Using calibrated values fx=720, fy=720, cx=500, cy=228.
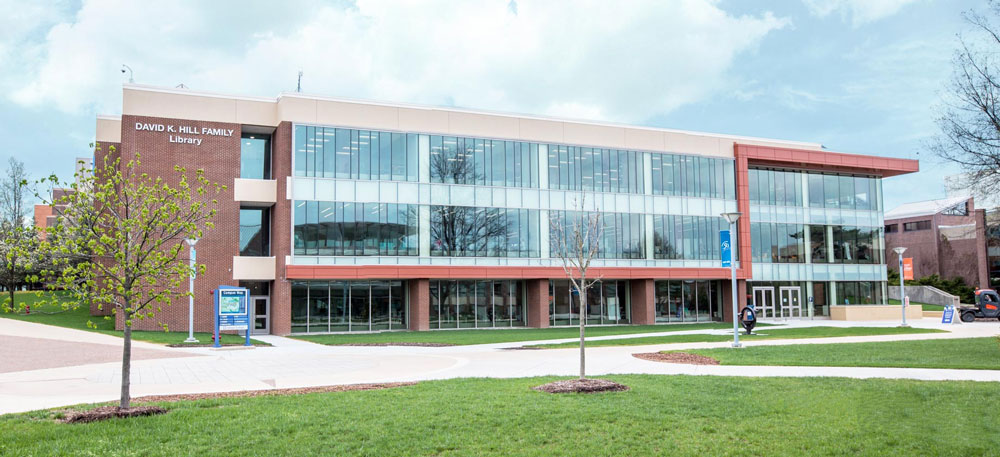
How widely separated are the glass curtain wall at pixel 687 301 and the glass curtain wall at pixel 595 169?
6.73 metres

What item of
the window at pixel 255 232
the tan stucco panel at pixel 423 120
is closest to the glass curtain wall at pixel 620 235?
the tan stucco panel at pixel 423 120

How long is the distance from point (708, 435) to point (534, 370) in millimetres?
8151

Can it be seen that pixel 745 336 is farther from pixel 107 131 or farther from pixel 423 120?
pixel 107 131

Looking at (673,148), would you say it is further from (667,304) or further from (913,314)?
(913,314)

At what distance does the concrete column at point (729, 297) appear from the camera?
45312 millimetres

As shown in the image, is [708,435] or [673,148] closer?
[708,435]

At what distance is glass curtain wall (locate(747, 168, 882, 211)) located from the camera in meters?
46.9

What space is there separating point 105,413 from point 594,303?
3519cm

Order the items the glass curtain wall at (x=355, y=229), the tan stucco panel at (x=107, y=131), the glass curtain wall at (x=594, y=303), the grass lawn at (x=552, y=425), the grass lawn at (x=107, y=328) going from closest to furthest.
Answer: the grass lawn at (x=552, y=425), the grass lawn at (x=107, y=328), the glass curtain wall at (x=355, y=229), the glass curtain wall at (x=594, y=303), the tan stucco panel at (x=107, y=131)

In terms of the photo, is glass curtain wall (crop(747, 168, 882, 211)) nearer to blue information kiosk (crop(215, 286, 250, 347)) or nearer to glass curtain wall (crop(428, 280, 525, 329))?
glass curtain wall (crop(428, 280, 525, 329))

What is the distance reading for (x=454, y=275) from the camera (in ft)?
124

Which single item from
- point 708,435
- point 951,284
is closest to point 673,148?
point 708,435

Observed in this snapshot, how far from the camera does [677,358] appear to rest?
19.4 m

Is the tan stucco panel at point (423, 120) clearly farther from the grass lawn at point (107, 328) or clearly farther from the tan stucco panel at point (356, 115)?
the grass lawn at point (107, 328)
